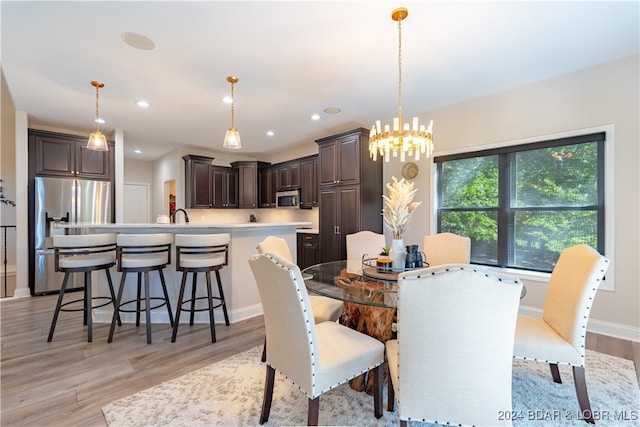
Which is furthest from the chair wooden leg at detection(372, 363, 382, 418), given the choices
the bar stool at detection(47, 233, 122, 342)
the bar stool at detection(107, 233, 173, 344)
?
the bar stool at detection(47, 233, 122, 342)

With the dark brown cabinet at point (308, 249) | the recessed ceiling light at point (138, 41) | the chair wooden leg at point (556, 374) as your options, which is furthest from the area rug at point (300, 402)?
the dark brown cabinet at point (308, 249)

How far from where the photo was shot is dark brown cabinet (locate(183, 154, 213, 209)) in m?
6.05

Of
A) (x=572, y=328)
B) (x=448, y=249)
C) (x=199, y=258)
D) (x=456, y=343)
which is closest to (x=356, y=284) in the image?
(x=456, y=343)

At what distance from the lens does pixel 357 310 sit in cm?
201

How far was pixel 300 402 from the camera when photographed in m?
1.83

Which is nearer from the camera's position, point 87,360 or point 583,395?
point 583,395

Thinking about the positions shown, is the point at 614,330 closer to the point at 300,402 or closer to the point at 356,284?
the point at 356,284

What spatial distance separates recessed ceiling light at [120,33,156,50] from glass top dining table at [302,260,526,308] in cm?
234

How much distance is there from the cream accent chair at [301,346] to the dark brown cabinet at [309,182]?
158 inches

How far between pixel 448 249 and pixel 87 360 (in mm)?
3306

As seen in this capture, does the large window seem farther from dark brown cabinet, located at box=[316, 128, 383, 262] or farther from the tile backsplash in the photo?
the tile backsplash

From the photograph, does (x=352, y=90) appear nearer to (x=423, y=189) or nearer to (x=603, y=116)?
(x=423, y=189)

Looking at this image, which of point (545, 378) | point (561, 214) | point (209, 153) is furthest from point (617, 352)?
point (209, 153)

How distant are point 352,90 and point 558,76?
216 cm
